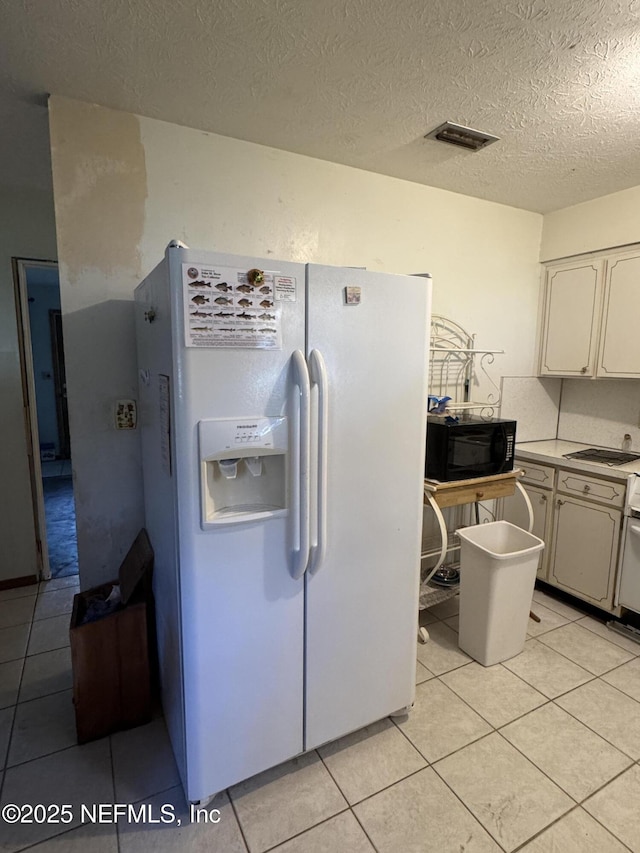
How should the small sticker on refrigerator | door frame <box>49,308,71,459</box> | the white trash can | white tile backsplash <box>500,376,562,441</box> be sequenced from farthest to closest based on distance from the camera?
door frame <box>49,308,71,459</box> → white tile backsplash <box>500,376,562,441</box> → the white trash can → the small sticker on refrigerator

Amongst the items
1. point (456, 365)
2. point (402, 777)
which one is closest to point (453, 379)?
point (456, 365)

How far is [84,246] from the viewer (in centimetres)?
187

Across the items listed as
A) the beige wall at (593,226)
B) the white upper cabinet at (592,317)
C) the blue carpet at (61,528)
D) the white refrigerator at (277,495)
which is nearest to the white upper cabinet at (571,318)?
the white upper cabinet at (592,317)

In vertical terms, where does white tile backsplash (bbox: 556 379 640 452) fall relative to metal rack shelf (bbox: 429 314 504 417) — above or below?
below

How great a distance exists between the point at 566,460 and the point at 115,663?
8.62 ft

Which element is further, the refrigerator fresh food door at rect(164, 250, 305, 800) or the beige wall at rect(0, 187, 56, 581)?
the beige wall at rect(0, 187, 56, 581)

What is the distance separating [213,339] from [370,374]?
58cm

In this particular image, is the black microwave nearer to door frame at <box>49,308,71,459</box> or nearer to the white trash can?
the white trash can

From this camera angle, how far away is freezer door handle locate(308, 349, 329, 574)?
1470 mm

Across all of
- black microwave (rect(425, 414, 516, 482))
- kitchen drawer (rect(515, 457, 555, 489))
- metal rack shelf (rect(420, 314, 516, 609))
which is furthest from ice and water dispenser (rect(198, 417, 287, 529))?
kitchen drawer (rect(515, 457, 555, 489))

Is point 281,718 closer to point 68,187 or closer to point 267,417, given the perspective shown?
point 267,417

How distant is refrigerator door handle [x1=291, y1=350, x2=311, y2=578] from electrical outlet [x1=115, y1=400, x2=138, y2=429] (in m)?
0.95

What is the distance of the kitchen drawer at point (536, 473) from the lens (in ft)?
9.39

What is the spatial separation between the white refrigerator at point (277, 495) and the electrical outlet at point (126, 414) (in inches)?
11.0
